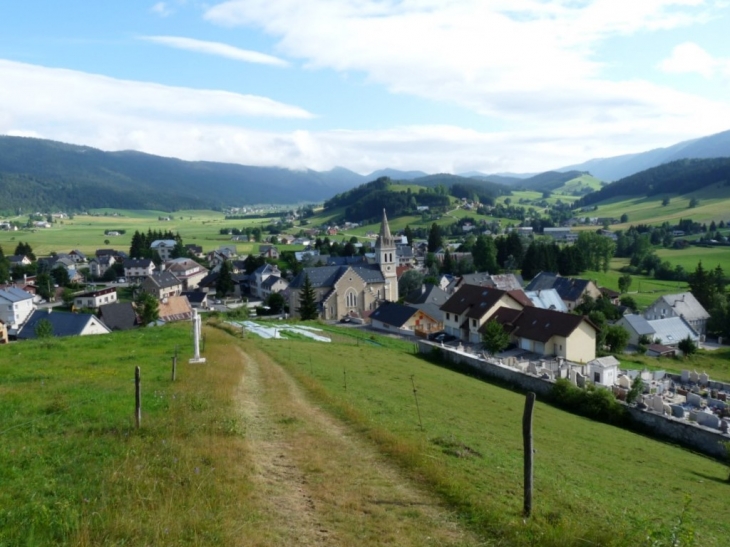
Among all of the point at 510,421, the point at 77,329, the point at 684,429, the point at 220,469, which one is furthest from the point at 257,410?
the point at 77,329

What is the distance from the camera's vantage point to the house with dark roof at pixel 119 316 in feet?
207

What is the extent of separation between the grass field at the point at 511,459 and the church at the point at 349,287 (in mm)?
40938

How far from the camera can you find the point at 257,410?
14.9m

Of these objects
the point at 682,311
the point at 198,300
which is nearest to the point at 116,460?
the point at 682,311

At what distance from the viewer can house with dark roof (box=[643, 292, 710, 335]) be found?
223 ft

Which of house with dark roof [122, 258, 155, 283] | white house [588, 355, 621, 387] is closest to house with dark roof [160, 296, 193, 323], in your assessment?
house with dark roof [122, 258, 155, 283]

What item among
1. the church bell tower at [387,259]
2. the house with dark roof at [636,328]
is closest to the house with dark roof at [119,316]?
the church bell tower at [387,259]

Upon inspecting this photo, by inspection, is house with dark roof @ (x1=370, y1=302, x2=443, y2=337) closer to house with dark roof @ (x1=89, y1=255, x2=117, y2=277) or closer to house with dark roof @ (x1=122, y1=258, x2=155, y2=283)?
house with dark roof @ (x1=122, y1=258, x2=155, y2=283)

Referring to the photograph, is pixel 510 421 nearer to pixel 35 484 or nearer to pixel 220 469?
pixel 220 469

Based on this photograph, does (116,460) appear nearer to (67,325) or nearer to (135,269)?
(67,325)

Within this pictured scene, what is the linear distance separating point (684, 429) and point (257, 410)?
2229 cm

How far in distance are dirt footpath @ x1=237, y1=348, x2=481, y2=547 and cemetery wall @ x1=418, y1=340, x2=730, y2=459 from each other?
794 inches

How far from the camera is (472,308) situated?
178 feet

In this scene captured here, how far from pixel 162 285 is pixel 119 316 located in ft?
96.5
